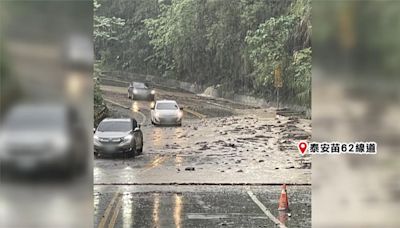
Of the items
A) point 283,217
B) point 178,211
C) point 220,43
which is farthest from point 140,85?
point 283,217

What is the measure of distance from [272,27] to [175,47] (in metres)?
1.06

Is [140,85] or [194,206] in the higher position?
[140,85]

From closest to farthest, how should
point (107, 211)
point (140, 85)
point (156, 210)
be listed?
point (140, 85), point (107, 211), point (156, 210)

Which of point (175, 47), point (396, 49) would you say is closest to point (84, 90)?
point (396, 49)

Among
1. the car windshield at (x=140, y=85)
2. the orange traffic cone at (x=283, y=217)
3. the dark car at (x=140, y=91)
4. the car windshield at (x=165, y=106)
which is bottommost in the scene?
the orange traffic cone at (x=283, y=217)

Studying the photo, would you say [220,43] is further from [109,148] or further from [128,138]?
[109,148]

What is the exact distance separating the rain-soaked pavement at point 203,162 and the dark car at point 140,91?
0.06 metres

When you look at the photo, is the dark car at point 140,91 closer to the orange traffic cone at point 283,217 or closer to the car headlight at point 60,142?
the orange traffic cone at point 283,217

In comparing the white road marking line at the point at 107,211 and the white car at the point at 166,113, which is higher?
the white car at the point at 166,113

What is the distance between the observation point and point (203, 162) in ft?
20.8

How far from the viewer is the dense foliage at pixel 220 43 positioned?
5820mm

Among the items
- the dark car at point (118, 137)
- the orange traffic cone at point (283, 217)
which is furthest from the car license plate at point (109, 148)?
the orange traffic cone at point (283, 217)

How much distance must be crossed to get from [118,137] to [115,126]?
0.45ft

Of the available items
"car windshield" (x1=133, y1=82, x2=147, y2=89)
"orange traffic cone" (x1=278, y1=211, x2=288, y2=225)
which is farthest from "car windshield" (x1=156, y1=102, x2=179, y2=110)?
"orange traffic cone" (x1=278, y1=211, x2=288, y2=225)
